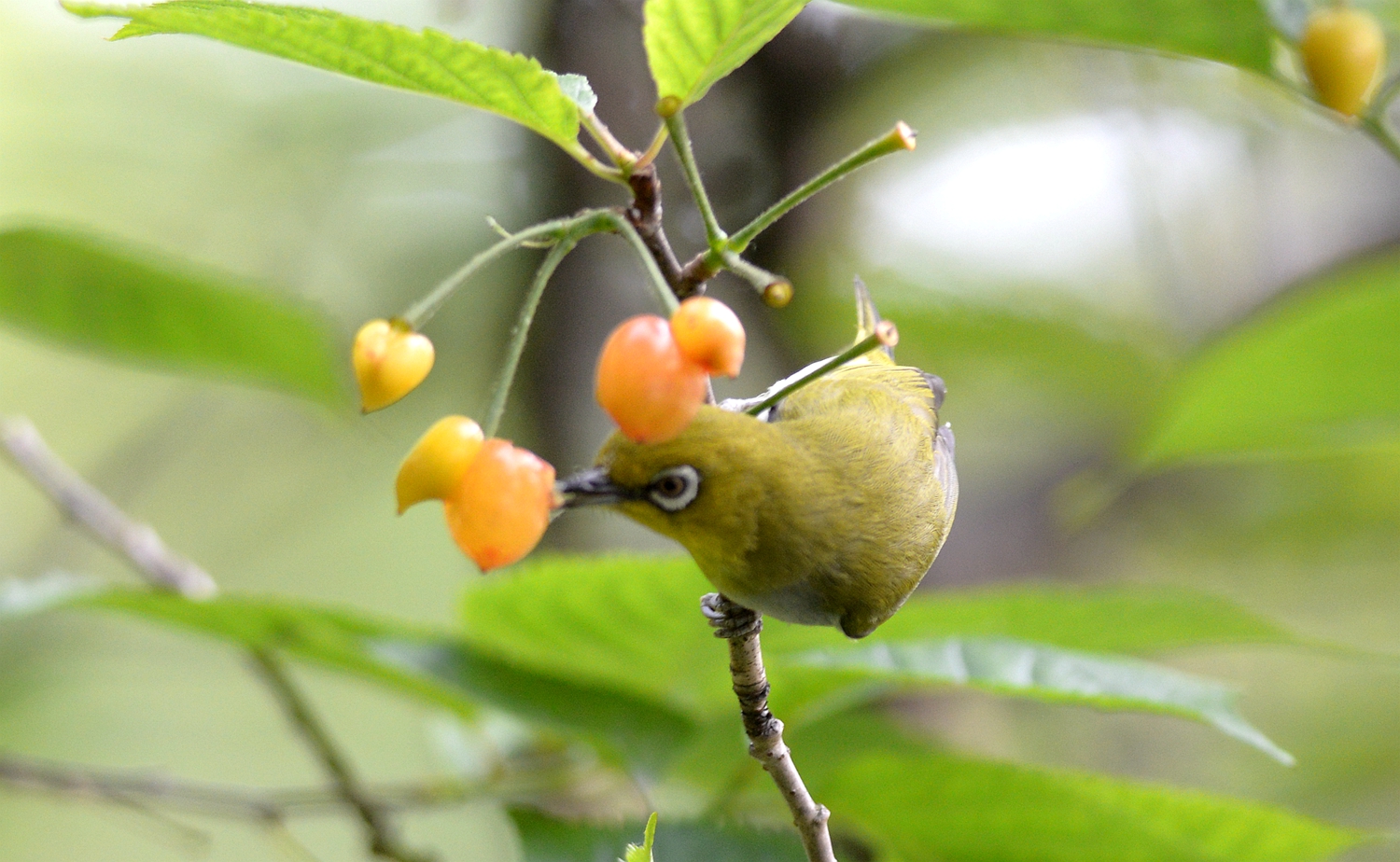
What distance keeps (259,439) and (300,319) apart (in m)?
1.86

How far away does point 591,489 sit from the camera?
88 cm

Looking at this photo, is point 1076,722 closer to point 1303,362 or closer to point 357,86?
point 1303,362

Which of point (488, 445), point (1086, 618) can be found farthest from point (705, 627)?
point (488, 445)

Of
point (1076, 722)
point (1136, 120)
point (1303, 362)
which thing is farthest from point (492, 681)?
point (1076, 722)

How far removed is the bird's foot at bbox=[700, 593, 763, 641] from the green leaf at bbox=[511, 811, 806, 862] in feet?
1.72

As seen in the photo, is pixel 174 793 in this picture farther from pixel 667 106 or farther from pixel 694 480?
Answer: pixel 667 106

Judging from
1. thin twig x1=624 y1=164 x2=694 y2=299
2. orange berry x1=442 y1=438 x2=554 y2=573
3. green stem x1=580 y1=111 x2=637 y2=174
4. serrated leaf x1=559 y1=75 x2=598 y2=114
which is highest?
serrated leaf x1=559 y1=75 x2=598 y2=114

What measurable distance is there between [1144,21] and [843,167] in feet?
3.30

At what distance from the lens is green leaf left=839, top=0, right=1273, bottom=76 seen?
4.79 feet

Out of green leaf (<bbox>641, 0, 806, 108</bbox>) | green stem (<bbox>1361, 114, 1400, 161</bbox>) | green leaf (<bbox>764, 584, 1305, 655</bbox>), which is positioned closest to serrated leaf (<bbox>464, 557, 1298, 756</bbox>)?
green leaf (<bbox>764, 584, 1305, 655</bbox>)

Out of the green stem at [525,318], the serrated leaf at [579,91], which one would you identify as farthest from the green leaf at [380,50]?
the green stem at [525,318]

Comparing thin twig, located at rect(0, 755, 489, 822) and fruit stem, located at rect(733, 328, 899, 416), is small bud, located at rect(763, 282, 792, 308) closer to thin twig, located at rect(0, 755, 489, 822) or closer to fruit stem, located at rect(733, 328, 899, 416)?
fruit stem, located at rect(733, 328, 899, 416)

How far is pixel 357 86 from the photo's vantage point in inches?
139

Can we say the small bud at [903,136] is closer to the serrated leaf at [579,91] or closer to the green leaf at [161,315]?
the serrated leaf at [579,91]
